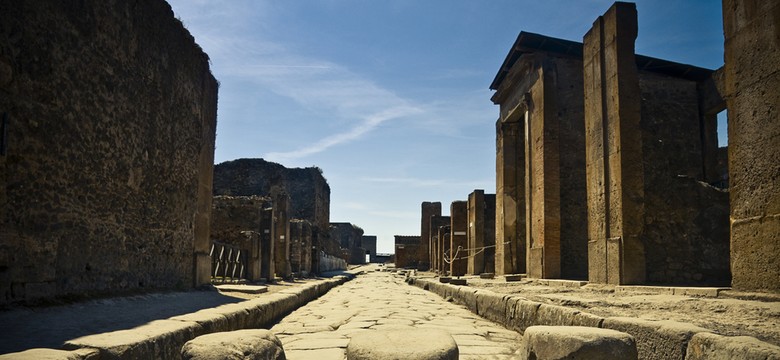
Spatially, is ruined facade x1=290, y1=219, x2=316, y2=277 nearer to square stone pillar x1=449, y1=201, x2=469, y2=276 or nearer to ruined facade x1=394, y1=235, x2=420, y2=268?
square stone pillar x1=449, y1=201, x2=469, y2=276

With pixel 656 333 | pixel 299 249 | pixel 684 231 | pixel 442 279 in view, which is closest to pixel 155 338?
pixel 656 333

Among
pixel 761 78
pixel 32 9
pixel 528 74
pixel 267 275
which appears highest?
pixel 528 74

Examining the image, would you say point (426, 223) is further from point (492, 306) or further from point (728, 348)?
point (728, 348)

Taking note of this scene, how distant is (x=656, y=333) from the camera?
3.54 meters

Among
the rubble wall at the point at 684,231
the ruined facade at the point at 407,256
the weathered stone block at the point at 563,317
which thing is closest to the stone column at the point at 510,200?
the rubble wall at the point at 684,231

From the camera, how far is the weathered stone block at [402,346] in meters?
2.88

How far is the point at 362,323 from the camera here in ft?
21.1

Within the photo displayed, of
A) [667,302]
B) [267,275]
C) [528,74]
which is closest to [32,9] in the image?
[667,302]

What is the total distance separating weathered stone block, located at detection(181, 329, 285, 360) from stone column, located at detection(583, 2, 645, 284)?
6.49 m

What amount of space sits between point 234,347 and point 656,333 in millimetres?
2437

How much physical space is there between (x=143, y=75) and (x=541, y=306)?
5853 millimetres

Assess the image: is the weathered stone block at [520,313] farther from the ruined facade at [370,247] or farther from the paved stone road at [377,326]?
the ruined facade at [370,247]

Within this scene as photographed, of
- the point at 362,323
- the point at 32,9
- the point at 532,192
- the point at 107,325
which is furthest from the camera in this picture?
the point at 532,192

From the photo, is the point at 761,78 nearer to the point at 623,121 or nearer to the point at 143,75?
the point at 623,121
